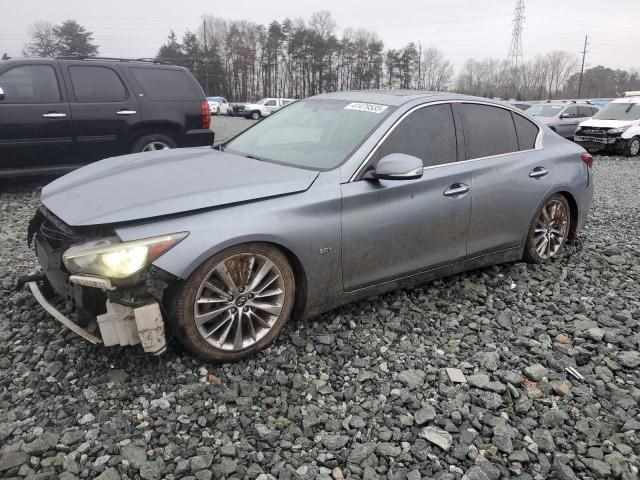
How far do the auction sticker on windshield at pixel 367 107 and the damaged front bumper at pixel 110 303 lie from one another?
195 cm

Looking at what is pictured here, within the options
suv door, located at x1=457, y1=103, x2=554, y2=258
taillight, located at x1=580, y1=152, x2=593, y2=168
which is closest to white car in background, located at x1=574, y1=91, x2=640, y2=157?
taillight, located at x1=580, y1=152, x2=593, y2=168

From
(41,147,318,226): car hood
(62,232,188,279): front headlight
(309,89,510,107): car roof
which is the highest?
(309,89,510,107): car roof

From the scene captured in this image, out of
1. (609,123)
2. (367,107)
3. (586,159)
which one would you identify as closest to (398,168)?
(367,107)

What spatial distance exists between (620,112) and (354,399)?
17.0 metres

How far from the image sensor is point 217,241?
268 cm

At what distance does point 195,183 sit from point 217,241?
456 millimetres

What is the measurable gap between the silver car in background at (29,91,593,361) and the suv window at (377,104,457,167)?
1cm

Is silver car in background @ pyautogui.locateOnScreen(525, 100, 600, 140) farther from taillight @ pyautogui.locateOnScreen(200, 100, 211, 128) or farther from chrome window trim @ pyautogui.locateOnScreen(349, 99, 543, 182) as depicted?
chrome window trim @ pyautogui.locateOnScreen(349, 99, 543, 182)

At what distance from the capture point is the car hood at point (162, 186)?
2664mm

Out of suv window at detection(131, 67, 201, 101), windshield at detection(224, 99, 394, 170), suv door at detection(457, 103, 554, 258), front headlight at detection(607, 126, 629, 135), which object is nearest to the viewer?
windshield at detection(224, 99, 394, 170)

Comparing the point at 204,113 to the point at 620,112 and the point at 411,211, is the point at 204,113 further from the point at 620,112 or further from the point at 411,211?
the point at 620,112

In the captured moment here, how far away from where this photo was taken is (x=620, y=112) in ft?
52.6

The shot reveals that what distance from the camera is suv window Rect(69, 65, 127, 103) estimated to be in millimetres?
6965

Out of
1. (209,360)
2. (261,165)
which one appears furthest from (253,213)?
(209,360)
